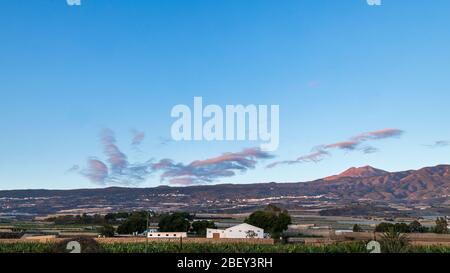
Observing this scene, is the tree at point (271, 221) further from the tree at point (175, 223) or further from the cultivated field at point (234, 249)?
the cultivated field at point (234, 249)

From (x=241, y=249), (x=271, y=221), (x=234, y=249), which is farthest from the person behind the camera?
(x=271, y=221)

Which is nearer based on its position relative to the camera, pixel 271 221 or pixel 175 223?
pixel 175 223

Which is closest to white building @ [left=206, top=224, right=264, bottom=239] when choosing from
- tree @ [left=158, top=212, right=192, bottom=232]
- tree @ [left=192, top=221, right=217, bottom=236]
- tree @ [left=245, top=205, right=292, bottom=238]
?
tree @ [left=192, top=221, right=217, bottom=236]

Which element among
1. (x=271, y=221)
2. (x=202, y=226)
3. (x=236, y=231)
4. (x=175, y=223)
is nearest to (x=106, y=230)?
(x=236, y=231)

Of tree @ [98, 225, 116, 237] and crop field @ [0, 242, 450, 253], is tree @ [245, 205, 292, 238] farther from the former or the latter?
crop field @ [0, 242, 450, 253]

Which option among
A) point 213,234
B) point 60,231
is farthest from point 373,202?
point 213,234

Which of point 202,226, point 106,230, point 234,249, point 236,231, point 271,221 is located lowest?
point 236,231

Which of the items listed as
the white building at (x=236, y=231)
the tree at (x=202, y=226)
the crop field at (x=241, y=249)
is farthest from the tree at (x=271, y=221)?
the crop field at (x=241, y=249)

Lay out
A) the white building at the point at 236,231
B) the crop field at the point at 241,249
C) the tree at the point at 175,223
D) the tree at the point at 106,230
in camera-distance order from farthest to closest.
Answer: the tree at the point at 175,223
the white building at the point at 236,231
the tree at the point at 106,230
the crop field at the point at 241,249

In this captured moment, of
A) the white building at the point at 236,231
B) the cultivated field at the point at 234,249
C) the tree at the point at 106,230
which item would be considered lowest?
the white building at the point at 236,231

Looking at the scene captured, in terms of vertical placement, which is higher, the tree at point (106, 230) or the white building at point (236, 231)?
the tree at point (106, 230)

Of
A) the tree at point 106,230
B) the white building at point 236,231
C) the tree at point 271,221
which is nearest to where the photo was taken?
the tree at point 106,230

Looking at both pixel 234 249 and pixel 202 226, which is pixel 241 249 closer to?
pixel 234 249
